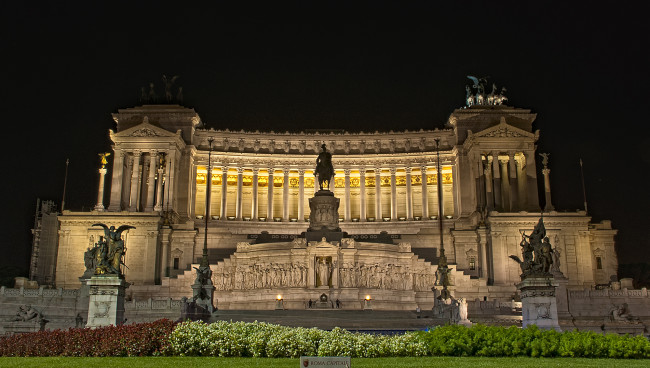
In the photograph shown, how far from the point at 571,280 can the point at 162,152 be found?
163 feet

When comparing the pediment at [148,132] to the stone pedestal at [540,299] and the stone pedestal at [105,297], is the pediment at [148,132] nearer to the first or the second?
the stone pedestal at [105,297]

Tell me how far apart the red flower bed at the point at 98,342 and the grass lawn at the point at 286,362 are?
1.35 metres

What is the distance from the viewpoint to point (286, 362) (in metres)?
20.7

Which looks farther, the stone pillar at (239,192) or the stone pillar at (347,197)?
the stone pillar at (347,197)

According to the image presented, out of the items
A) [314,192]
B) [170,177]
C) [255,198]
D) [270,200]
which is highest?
[170,177]

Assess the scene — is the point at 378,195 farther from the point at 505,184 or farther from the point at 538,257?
the point at 538,257

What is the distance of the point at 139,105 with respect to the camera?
3482 inches

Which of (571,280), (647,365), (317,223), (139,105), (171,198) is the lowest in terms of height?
(647,365)

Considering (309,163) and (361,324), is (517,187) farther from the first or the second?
(361,324)

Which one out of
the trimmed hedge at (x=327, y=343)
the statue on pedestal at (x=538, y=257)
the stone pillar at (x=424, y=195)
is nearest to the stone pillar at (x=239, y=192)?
the stone pillar at (x=424, y=195)

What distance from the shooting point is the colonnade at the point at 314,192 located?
88125 mm

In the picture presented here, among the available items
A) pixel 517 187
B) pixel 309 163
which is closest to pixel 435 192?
pixel 517 187

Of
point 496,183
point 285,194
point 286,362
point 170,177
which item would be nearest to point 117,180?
point 170,177

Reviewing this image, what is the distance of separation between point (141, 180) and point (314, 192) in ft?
74.4
